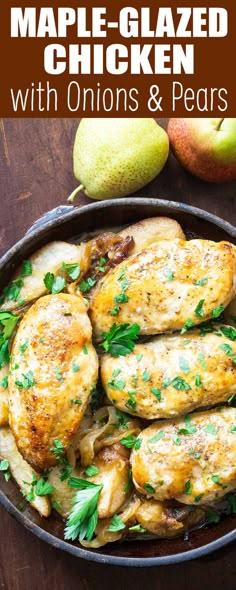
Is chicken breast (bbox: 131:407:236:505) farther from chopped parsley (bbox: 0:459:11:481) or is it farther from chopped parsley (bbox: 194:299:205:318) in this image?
chopped parsley (bbox: 0:459:11:481)

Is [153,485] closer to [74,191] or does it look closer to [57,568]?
[57,568]

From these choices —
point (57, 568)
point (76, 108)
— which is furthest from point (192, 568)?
point (76, 108)

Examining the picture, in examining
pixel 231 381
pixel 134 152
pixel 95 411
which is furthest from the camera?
pixel 134 152

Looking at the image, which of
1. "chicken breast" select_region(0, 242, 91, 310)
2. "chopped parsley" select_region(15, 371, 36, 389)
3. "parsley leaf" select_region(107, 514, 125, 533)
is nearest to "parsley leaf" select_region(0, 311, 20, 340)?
"chicken breast" select_region(0, 242, 91, 310)

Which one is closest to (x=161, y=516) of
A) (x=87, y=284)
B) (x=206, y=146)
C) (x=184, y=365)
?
(x=184, y=365)

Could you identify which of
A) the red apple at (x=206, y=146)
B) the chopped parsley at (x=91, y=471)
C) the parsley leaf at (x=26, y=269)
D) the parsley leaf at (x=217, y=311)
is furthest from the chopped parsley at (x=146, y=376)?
the red apple at (x=206, y=146)

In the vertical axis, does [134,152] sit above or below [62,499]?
above

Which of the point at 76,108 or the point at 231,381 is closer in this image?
the point at 231,381

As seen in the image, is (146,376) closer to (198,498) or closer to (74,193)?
(198,498)
